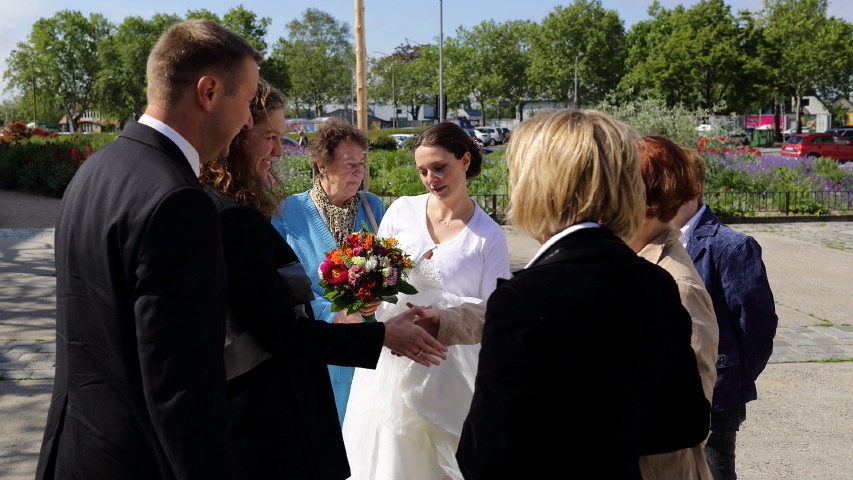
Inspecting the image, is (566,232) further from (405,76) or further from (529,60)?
(405,76)

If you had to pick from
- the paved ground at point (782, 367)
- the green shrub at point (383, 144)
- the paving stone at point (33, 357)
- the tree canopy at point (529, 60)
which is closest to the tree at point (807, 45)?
the tree canopy at point (529, 60)

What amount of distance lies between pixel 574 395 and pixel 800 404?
481cm

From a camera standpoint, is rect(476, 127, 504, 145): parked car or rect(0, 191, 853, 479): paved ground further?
rect(476, 127, 504, 145): parked car

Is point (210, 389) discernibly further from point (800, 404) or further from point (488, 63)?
point (488, 63)

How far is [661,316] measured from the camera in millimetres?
1680

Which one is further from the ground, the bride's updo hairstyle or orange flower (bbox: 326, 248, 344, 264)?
the bride's updo hairstyle

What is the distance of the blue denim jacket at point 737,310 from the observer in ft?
9.61

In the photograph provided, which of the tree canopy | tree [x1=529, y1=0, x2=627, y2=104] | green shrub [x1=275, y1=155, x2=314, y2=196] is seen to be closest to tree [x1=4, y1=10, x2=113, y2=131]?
the tree canopy

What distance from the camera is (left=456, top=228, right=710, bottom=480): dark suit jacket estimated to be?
61.4 inches

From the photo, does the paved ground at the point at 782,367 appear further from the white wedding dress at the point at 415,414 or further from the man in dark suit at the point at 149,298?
the man in dark suit at the point at 149,298

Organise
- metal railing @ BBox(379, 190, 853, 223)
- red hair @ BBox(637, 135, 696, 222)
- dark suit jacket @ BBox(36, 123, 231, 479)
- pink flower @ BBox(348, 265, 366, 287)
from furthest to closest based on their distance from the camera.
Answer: metal railing @ BBox(379, 190, 853, 223) → pink flower @ BBox(348, 265, 366, 287) → red hair @ BBox(637, 135, 696, 222) → dark suit jacket @ BBox(36, 123, 231, 479)

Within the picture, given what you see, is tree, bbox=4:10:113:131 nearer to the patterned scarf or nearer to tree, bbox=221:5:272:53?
tree, bbox=221:5:272:53

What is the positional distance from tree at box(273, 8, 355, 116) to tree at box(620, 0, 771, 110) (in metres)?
34.9

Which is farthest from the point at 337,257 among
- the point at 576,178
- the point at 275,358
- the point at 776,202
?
the point at 776,202
